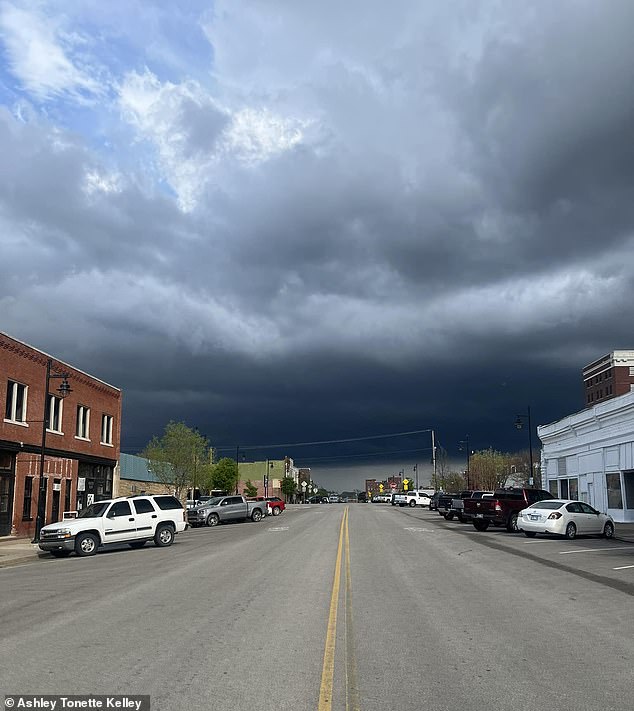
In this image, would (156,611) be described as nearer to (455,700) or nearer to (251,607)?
(251,607)

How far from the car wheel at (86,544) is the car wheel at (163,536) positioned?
269cm

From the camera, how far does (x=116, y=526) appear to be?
981 inches

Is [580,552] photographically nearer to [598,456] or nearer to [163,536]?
[163,536]

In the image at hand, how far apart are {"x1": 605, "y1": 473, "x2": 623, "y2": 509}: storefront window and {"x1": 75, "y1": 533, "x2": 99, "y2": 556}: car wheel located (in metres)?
28.0

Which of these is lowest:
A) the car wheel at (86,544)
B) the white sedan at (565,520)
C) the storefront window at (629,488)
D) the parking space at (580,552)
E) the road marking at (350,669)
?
the road marking at (350,669)

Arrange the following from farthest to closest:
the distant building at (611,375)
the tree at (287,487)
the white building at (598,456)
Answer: the tree at (287,487) < the distant building at (611,375) < the white building at (598,456)

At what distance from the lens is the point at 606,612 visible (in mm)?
11336

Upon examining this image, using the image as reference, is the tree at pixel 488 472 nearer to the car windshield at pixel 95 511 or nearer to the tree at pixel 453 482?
the tree at pixel 453 482

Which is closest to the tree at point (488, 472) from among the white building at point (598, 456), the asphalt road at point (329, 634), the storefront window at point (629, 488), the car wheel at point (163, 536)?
the white building at point (598, 456)

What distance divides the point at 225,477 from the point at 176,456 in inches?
1462

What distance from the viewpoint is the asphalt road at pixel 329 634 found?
6.86m

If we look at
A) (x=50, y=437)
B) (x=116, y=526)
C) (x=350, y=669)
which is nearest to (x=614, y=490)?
(x=116, y=526)

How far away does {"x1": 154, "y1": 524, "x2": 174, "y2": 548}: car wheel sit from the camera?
26547 mm

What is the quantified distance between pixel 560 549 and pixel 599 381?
334ft
